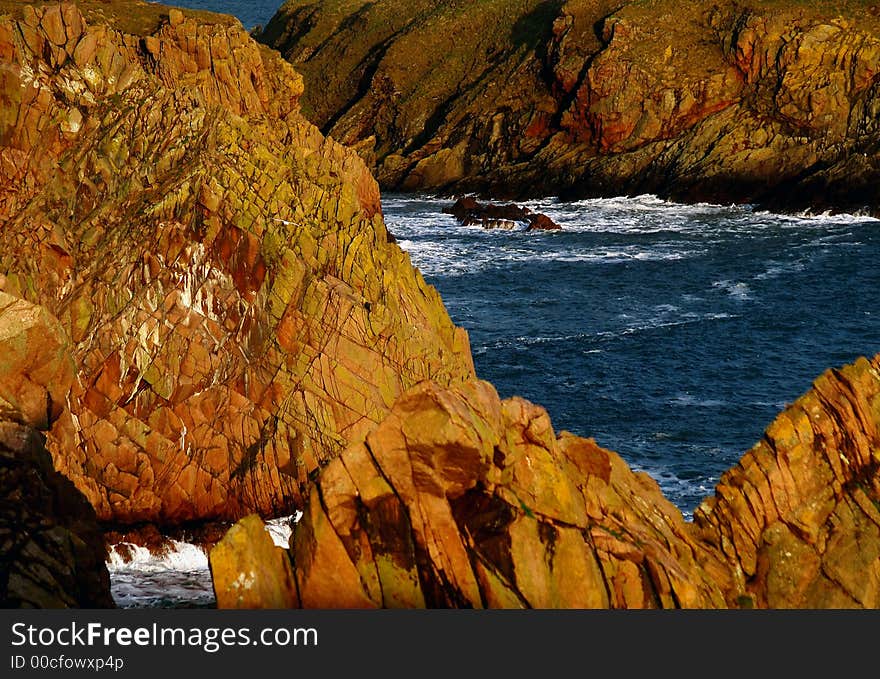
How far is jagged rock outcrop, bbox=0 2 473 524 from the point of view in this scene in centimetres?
3531

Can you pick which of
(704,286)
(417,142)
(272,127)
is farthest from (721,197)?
(272,127)

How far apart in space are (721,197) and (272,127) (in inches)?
2820

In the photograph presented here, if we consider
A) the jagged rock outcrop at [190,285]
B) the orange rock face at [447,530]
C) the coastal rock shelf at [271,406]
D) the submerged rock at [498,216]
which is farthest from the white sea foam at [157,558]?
the submerged rock at [498,216]

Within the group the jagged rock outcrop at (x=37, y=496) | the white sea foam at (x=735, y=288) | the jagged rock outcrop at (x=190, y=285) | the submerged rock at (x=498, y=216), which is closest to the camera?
the jagged rock outcrop at (x=37, y=496)

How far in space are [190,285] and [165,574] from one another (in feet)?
30.0

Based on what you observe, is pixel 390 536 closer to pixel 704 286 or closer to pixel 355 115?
pixel 704 286

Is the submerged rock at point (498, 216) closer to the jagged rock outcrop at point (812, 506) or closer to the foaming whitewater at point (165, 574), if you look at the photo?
the foaming whitewater at point (165, 574)

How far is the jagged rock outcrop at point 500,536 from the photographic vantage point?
18219 mm

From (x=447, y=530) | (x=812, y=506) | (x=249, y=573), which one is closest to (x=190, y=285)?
(x=249, y=573)

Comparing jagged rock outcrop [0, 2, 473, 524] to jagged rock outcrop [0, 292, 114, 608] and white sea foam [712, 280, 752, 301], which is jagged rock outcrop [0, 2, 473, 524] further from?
white sea foam [712, 280, 752, 301]

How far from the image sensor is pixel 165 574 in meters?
32.7

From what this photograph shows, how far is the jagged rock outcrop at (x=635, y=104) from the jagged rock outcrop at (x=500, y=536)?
8105cm

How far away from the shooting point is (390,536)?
1838 centimetres

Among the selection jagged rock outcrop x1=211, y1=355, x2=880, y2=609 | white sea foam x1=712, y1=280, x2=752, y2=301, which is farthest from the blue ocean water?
jagged rock outcrop x1=211, y1=355, x2=880, y2=609
